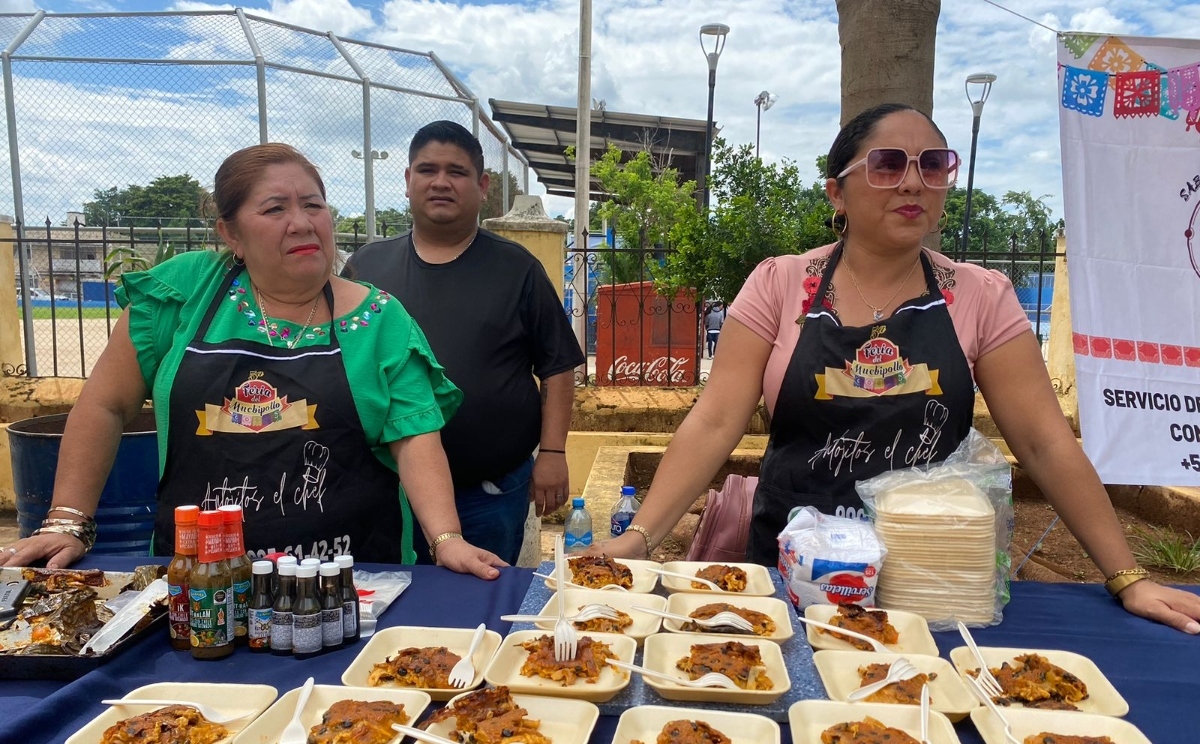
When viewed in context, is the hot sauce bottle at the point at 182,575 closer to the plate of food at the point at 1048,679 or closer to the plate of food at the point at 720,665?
the plate of food at the point at 720,665

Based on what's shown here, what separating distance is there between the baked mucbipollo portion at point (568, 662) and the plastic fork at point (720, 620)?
0.20 metres

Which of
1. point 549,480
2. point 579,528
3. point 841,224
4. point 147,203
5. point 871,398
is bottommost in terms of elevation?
point 579,528

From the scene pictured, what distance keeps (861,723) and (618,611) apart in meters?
0.59

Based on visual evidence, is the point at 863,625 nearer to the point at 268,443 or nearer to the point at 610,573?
the point at 610,573

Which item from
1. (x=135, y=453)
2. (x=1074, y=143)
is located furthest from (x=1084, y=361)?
(x=135, y=453)

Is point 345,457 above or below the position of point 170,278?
below

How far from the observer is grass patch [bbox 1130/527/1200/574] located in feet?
13.4

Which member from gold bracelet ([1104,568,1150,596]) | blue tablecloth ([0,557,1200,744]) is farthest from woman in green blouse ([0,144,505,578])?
gold bracelet ([1104,568,1150,596])

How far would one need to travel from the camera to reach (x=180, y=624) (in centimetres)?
150

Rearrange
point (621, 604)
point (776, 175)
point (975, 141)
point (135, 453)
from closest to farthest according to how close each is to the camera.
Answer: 1. point (621, 604)
2. point (135, 453)
3. point (776, 175)
4. point (975, 141)

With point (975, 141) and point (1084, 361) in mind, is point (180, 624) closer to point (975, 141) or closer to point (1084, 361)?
point (1084, 361)

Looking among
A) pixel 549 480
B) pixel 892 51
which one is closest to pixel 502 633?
pixel 549 480

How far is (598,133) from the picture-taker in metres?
19.5

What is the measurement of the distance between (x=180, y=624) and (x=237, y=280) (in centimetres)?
99
